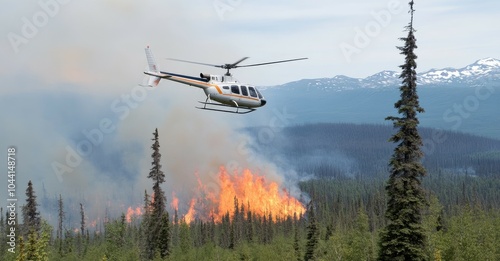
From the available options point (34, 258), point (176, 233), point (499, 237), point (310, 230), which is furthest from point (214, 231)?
point (34, 258)

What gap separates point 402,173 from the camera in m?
34.5

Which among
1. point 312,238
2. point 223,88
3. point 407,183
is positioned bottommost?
point 312,238

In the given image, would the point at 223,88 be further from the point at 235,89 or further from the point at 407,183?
the point at 407,183

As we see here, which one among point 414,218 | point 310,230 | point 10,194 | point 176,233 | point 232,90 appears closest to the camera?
point 414,218

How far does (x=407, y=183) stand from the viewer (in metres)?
34.0

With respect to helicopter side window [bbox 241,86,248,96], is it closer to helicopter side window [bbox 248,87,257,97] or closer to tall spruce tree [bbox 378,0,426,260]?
helicopter side window [bbox 248,87,257,97]

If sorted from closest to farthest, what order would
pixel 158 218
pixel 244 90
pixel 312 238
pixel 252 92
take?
pixel 244 90
pixel 252 92
pixel 158 218
pixel 312 238

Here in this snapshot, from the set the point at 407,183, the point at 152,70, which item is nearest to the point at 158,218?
the point at 152,70

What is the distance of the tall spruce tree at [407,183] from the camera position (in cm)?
3378

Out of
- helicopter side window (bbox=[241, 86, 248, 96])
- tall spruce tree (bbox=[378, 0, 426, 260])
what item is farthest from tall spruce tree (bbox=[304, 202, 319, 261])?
tall spruce tree (bbox=[378, 0, 426, 260])

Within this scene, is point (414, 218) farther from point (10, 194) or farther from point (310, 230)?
point (310, 230)

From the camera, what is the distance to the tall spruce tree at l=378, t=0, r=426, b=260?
33.8m

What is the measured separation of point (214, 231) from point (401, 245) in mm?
147941

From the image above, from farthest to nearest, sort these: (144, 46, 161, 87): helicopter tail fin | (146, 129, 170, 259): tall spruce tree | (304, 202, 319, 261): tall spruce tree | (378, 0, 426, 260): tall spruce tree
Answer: (304, 202, 319, 261): tall spruce tree
(146, 129, 170, 259): tall spruce tree
(144, 46, 161, 87): helicopter tail fin
(378, 0, 426, 260): tall spruce tree
